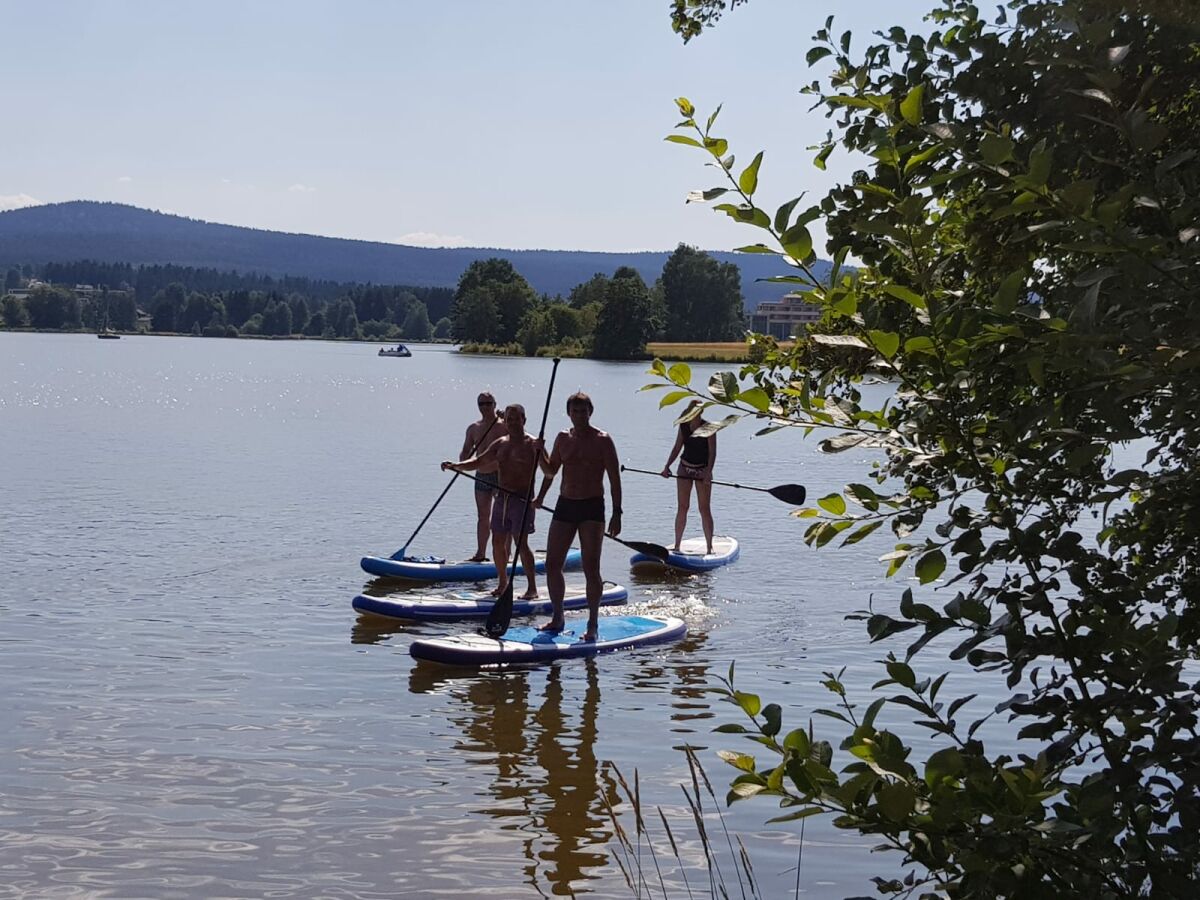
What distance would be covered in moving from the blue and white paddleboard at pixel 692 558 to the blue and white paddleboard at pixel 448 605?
3162 mm

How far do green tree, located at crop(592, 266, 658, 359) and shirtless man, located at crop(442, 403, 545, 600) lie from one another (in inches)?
4805

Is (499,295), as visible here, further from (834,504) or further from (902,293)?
(902,293)

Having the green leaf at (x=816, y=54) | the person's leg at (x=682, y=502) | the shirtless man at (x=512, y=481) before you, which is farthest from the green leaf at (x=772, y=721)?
the person's leg at (x=682, y=502)

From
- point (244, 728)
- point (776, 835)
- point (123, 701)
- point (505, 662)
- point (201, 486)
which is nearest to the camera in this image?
point (776, 835)

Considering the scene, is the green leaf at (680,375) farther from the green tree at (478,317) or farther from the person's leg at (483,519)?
the green tree at (478,317)

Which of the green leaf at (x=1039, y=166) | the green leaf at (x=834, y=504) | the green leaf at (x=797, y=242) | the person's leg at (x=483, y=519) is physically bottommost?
the person's leg at (x=483, y=519)

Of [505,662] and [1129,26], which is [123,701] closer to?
[505,662]

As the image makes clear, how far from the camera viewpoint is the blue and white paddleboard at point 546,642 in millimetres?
11672

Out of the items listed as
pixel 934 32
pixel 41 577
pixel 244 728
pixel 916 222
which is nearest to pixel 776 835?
pixel 244 728

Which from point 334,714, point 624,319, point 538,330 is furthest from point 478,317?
point 334,714

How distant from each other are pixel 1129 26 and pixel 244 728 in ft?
26.9

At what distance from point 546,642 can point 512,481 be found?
218cm

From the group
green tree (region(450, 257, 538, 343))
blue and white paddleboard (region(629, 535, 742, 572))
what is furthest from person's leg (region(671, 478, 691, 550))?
green tree (region(450, 257, 538, 343))

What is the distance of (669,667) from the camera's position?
12.0 meters
